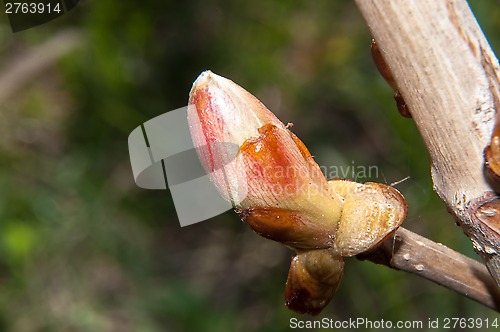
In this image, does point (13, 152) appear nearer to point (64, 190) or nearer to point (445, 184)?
point (64, 190)

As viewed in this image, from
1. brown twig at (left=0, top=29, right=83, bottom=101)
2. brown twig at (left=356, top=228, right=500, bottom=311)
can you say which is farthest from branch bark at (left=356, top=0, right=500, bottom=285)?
brown twig at (left=0, top=29, right=83, bottom=101)

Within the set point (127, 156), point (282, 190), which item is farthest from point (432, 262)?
point (127, 156)

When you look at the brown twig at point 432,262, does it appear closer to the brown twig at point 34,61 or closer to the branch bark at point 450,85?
the branch bark at point 450,85

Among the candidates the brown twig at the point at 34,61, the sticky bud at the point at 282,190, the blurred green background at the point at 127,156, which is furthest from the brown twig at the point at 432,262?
the brown twig at the point at 34,61

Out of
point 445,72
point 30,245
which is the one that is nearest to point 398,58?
point 445,72

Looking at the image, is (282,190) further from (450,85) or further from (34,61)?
(34,61)
